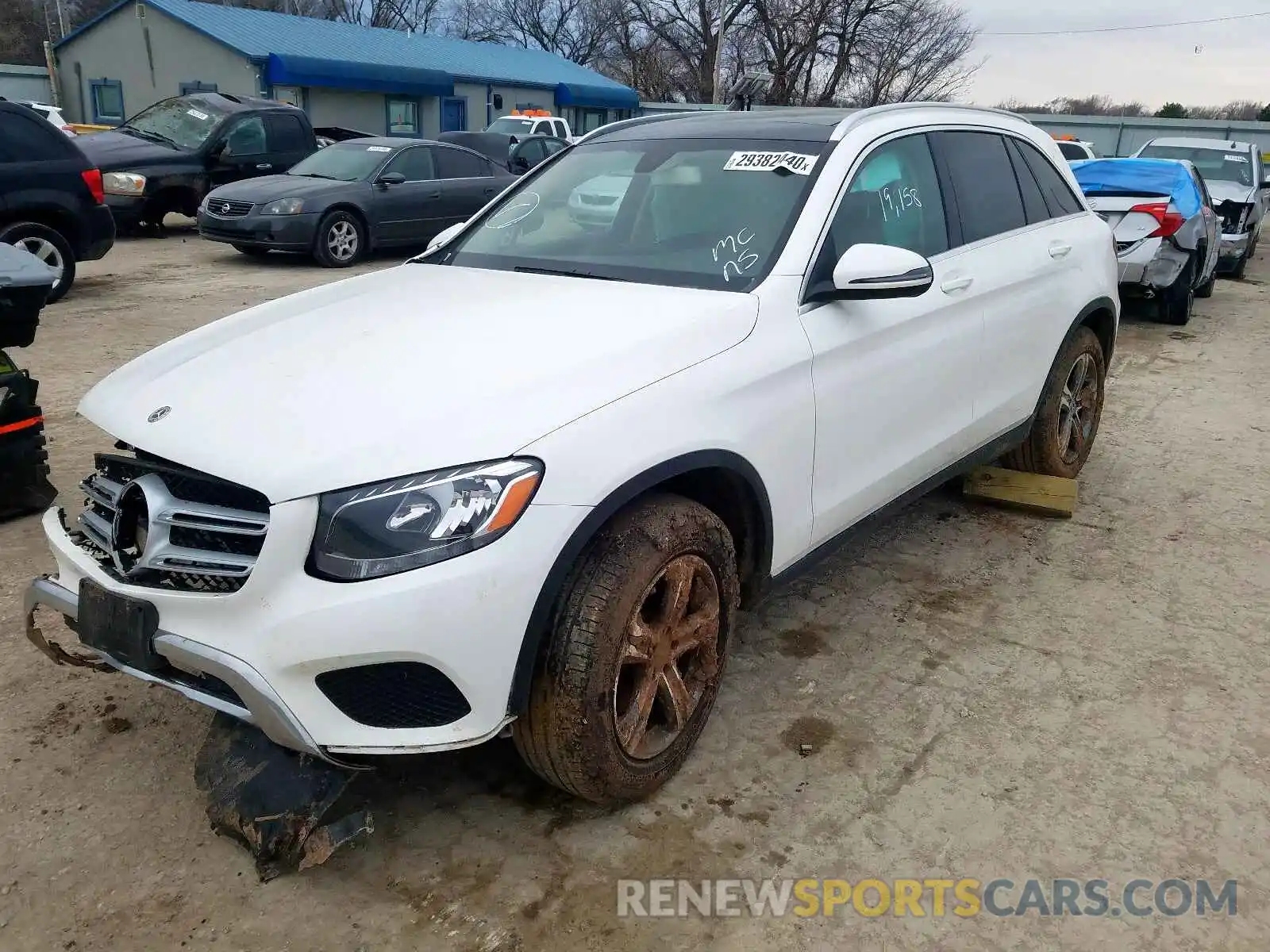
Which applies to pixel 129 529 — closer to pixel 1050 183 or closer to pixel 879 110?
pixel 879 110

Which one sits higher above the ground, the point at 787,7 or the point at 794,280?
the point at 787,7

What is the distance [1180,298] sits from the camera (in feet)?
33.5

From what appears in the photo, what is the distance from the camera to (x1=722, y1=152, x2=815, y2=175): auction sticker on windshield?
131 inches

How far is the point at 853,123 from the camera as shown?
11.5 feet

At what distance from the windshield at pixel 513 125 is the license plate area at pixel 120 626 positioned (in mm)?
22071

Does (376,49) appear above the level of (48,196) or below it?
above

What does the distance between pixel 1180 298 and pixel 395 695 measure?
10220mm

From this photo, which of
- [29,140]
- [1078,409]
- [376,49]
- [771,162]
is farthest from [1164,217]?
[376,49]

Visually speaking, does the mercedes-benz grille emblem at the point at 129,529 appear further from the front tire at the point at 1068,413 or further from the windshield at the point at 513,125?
the windshield at the point at 513,125

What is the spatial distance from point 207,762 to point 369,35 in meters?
31.7

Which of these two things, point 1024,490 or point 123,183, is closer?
point 1024,490

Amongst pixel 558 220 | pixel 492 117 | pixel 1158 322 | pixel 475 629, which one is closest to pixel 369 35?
pixel 492 117

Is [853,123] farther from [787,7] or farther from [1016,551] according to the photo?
[787,7]

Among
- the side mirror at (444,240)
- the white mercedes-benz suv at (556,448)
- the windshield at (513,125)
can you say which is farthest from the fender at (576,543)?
the windshield at (513,125)
